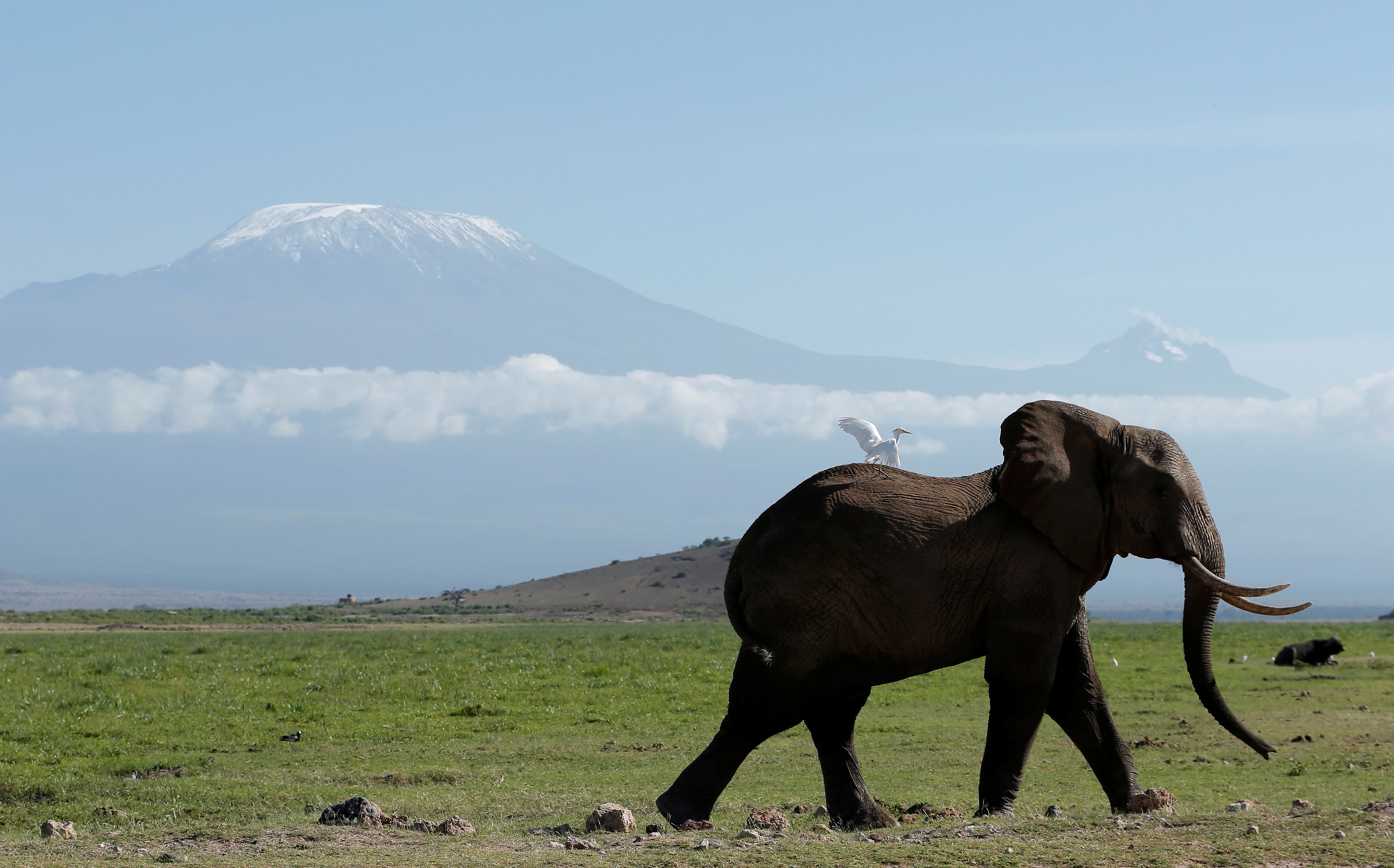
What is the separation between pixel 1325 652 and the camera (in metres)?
29.0

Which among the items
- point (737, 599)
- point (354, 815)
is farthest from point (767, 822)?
point (354, 815)

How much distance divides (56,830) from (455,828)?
3.03 meters

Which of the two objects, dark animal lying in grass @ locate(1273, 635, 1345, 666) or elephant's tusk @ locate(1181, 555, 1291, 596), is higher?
elephant's tusk @ locate(1181, 555, 1291, 596)

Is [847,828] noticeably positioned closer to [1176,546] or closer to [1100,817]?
[1100,817]

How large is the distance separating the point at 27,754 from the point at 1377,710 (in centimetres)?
1951

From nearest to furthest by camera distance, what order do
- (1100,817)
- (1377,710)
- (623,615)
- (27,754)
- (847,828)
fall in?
(1100,817)
(847,828)
(27,754)
(1377,710)
(623,615)

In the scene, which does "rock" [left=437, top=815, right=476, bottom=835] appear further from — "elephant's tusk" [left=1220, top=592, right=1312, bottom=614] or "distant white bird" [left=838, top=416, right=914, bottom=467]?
"distant white bird" [left=838, top=416, right=914, bottom=467]

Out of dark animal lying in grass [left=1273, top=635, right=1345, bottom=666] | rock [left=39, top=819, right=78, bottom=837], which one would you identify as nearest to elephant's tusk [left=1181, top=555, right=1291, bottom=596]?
rock [left=39, top=819, right=78, bottom=837]

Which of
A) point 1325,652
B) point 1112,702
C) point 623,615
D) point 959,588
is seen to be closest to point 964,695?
point 1112,702

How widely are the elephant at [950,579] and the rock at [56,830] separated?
4486 mm

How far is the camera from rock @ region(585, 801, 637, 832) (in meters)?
9.76

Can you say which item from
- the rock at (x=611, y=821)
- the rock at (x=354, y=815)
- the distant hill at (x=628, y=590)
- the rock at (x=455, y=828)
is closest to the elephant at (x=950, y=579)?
the rock at (x=611, y=821)

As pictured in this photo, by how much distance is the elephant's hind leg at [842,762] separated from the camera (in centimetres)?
1007

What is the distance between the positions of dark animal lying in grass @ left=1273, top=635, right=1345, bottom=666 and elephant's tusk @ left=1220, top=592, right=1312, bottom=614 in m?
21.5
